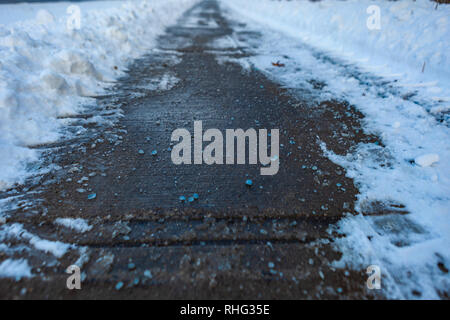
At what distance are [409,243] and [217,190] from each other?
4.67 feet

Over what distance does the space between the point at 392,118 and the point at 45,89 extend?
4.29 meters

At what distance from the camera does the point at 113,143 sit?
2.61 meters

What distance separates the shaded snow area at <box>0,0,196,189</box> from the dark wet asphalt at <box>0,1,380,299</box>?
28 centimetres

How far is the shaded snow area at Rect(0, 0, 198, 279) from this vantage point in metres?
1.64

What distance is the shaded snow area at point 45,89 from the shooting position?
64.5 inches

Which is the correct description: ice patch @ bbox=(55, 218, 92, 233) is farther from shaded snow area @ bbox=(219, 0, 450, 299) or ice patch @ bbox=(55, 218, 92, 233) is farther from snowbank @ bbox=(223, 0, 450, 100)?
snowbank @ bbox=(223, 0, 450, 100)

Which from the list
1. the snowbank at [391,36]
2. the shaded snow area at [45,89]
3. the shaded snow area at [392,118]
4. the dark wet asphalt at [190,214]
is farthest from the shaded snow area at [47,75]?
the snowbank at [391,36]

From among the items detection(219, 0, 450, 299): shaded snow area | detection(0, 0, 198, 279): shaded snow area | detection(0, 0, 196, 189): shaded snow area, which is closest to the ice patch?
detection(0, 0, 198, 279): shaded snow area

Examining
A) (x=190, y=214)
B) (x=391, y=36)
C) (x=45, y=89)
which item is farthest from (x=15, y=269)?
(x=391, y=36)

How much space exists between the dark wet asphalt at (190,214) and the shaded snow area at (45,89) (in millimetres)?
83

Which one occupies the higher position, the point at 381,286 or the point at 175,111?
the point at 175,111
